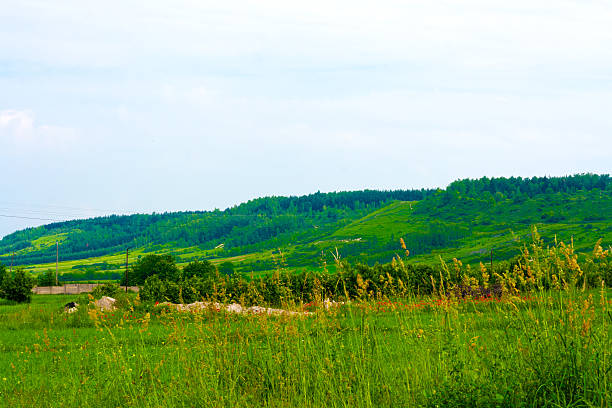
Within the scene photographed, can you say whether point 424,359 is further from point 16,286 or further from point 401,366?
point 16,286

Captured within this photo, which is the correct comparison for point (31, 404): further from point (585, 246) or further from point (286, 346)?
point (585, 246)

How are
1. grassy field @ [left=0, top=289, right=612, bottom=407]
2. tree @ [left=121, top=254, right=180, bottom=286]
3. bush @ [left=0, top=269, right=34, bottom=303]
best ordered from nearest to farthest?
grassy field @ [left=0, top=289, right=612, bottom=407]
bush @ [left=0, top=269, right=34, bottom=303]
tree @ [left=121, top=254, right=180, bottom=286]

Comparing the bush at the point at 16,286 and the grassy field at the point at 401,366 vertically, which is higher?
the grassy field at the point at 401,366

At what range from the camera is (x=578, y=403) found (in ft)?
15.5

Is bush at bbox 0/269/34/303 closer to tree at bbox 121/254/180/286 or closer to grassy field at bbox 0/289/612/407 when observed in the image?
tree at bbox 121/254/180/286

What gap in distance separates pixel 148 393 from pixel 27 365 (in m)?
6.87

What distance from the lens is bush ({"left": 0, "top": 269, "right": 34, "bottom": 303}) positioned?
41969 millimetres

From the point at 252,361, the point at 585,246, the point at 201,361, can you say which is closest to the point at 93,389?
the point at 201,361

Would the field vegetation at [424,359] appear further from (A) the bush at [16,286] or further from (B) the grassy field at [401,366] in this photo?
(A) the bush at [16,286]

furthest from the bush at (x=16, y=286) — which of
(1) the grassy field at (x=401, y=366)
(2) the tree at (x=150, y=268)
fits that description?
(1) the grassy field at (x=401, y=366)

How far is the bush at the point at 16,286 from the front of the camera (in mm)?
41969

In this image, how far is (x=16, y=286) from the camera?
42000mm

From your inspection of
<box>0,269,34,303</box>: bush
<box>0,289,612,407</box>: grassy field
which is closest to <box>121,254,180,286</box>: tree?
<box>0,269,34,303</box>: bush

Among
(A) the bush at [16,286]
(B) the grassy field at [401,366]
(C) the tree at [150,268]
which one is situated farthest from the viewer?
(C) the tree at [150,268]
